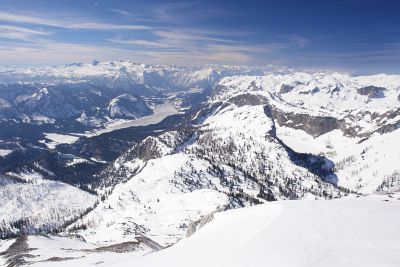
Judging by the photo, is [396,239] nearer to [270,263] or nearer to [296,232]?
[296,232]

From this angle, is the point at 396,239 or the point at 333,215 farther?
the point at 333,215

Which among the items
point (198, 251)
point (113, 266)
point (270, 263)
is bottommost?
point (113, 266)

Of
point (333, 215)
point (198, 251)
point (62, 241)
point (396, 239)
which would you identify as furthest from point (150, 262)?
point (62, 241)

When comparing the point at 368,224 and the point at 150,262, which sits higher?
the point at 368,224

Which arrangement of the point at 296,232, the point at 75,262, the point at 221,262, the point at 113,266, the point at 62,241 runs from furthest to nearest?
the point at 62,241
the point at 75,262
the point at 113,266
the point at 296,232
the point at 221,262

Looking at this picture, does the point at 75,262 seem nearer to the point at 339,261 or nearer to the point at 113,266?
the point at 113,266

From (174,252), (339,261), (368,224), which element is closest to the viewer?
(339,261)
